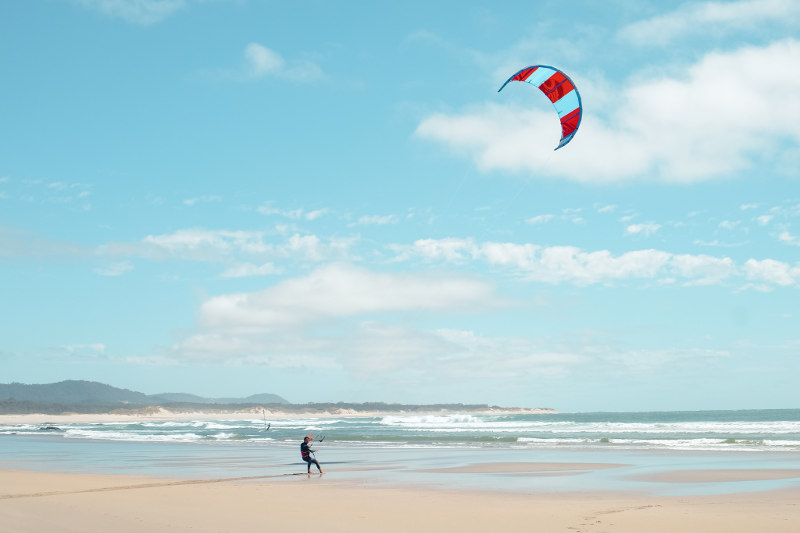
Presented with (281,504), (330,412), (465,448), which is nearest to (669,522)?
(281,504)

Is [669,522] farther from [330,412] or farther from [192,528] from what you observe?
[330,412]

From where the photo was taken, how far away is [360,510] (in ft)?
35.0

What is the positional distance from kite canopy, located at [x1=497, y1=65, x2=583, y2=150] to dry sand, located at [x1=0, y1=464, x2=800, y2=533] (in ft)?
27.2

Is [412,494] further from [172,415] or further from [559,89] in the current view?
[172,415]

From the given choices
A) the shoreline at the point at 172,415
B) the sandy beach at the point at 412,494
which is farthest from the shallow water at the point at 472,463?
the shoreline at the point at 172,415

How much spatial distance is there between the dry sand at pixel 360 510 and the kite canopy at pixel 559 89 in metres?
8.29

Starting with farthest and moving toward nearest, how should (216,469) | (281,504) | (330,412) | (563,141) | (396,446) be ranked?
(330,412) < (396,446) < (216,469) < (563,141) < (281,504)

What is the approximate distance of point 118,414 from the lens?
90812mm

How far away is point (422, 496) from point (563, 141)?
27.5 feet

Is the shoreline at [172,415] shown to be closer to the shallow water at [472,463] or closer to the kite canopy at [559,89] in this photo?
the shallow water at [472,463]

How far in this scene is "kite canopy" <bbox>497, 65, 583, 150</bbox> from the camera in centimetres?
1664

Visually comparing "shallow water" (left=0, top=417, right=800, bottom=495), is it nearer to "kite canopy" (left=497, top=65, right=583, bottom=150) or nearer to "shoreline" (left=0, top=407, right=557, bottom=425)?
"kite canopy" (left=497, top=65, right=583, bottom=150)

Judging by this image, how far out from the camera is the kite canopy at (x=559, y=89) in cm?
1664

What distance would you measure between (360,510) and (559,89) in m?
11.0
